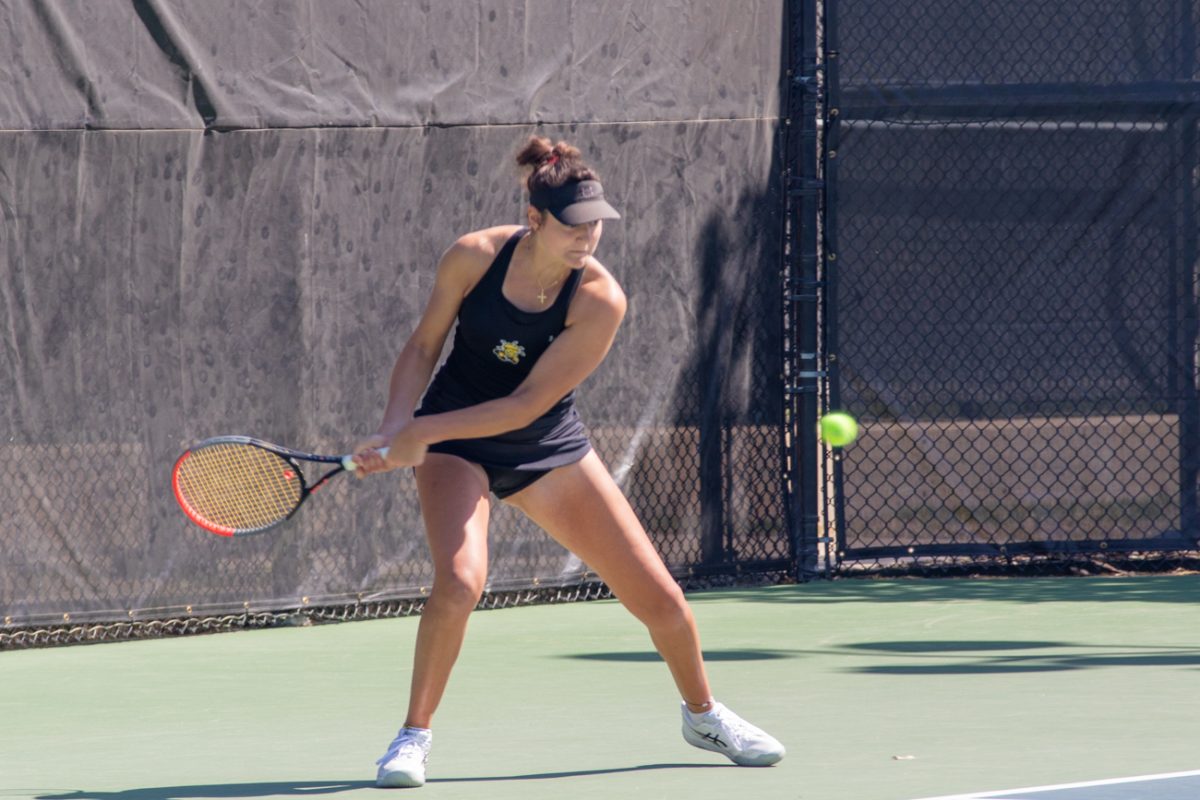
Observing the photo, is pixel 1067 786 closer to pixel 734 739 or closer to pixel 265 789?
pixel 734 739

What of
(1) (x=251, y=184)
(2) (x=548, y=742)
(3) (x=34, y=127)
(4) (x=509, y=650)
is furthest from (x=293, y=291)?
(2) (x=548, y=742)

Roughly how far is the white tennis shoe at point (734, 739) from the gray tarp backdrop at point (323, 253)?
3106 millimetres

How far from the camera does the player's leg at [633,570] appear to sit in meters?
4.66

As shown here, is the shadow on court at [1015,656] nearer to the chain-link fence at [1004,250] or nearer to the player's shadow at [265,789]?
the chain-link fence at [1004,250]

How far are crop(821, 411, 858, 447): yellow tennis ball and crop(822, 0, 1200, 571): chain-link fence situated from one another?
139mm

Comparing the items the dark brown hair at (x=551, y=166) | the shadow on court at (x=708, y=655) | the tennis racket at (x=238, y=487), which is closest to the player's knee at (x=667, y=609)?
the tennis racket at (x=238, y=487)

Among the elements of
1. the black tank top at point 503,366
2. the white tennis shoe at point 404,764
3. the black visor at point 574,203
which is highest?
the black visor at point 574,203

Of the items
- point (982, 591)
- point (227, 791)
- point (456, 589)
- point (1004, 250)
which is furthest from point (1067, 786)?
point (1004, 250)

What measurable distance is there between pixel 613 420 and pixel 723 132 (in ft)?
4.24

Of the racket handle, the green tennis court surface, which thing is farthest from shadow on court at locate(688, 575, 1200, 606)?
the racket handle

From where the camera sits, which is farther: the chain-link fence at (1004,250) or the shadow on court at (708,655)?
the chain-link fence at (1004,250)

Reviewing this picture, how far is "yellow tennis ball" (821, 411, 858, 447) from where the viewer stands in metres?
8.34

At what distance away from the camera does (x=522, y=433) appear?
4629 mm

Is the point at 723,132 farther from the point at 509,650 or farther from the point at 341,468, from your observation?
the point at 341,468
